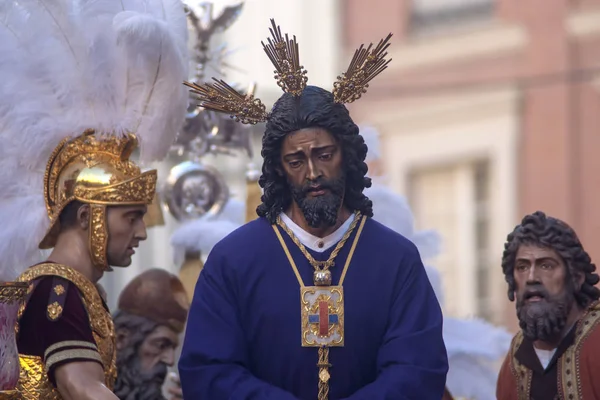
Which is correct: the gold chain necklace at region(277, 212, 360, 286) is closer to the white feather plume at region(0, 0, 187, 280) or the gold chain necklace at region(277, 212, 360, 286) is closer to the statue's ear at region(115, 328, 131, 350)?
the white feather plume at region(0, 0, 187, 280)

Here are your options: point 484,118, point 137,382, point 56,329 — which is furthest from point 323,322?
point 484,118

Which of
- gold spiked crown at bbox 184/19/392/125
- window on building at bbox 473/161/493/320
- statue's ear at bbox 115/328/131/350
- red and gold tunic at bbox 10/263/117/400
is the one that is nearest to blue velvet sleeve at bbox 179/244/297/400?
gold spiked crown at bbox 184/19/392/125

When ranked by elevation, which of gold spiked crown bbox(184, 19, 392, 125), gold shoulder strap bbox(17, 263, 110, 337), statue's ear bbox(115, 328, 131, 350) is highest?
gold spiked crown bbox(184, 19, 392, 125)

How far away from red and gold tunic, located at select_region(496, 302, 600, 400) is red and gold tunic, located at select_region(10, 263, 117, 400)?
5.31ft

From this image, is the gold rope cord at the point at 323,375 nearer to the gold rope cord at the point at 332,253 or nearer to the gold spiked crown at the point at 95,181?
the gold rope cord at the point at 332,253

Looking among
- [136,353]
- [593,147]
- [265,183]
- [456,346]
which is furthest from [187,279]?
[593,147]

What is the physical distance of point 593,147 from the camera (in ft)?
52.7

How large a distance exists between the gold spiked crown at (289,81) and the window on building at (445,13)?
1146 centimetres

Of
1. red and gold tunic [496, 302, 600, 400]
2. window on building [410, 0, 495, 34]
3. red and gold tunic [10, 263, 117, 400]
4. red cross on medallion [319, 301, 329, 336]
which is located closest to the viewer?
red cross on medallion [319, 301, 329, 336]

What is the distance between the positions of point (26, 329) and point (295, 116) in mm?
1435

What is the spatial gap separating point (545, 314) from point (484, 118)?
10.7 meters

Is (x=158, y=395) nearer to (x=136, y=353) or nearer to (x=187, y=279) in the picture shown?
(x=136, y=353)

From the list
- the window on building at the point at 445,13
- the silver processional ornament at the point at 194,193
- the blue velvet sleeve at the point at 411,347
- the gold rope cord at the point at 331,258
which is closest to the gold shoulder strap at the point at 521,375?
the blue velvet sleeve at the point at 411,347

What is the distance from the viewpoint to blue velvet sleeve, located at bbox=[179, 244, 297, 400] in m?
5.53
